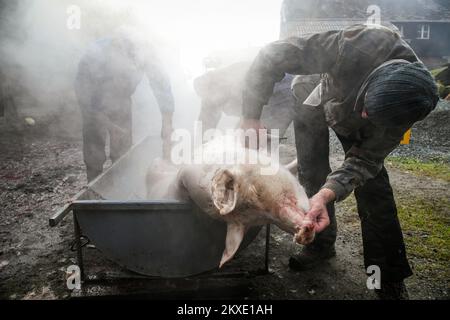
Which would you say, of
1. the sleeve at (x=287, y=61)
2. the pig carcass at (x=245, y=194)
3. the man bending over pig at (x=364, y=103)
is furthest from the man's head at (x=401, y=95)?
the pig carcass at (x=245, y=194)

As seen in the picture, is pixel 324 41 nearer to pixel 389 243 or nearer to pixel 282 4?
pixel 389 243

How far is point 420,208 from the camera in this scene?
459 cm

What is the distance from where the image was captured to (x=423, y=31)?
25.4 m

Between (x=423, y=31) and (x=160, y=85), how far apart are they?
28.0 meters

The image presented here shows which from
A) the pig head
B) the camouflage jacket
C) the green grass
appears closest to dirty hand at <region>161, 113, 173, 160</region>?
the camouflage jacket

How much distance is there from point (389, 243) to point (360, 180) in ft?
2.46

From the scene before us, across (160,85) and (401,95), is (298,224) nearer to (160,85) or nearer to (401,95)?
(401,95)

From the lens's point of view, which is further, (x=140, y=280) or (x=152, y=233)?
(x=140, y=280)

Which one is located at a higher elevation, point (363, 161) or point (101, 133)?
point (363, 161)

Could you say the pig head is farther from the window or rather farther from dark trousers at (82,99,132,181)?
the window

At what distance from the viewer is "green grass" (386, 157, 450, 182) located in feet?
19.7

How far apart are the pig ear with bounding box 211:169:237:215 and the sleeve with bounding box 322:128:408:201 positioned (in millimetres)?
819

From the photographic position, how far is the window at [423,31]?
995 inches

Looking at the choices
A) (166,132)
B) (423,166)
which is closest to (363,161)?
(166,132)
